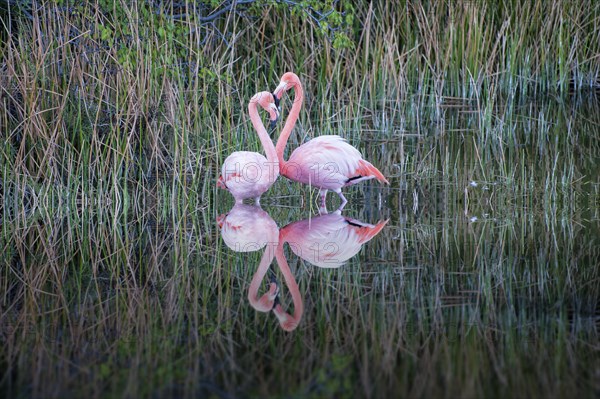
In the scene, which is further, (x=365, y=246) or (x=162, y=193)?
(x=162, y=193)

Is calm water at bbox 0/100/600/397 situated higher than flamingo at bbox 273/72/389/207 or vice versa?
flamingo at bbox 273/72/389/207

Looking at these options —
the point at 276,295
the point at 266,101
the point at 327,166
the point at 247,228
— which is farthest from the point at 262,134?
the point at 276,295

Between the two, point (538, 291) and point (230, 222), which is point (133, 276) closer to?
point (230, 222)

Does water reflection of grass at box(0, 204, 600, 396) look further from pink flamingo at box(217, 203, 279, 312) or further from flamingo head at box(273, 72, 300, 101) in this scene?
flamingo head at box(273, 72, 300, 101)

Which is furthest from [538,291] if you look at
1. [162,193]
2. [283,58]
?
[283,58]

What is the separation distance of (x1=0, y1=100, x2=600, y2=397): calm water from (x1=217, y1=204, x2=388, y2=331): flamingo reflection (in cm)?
1

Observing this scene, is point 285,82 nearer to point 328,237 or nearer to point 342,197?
point 342,197

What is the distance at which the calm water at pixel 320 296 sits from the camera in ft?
8.27

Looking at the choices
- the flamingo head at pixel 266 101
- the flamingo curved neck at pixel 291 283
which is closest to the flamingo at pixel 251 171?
the flamingo head at pixel 266 101

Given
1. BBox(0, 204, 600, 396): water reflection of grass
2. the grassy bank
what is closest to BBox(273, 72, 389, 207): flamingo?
the grassy bank

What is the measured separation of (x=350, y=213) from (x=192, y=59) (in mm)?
2077

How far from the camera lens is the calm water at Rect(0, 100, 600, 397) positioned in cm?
252

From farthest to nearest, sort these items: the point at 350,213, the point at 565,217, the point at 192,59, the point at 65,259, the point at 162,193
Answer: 1. the point at 192,59
2. the point at 162,193
3. the point at 350,213
4. the point at 565,217
5. the point at 65,259

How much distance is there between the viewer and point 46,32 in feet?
19.6
